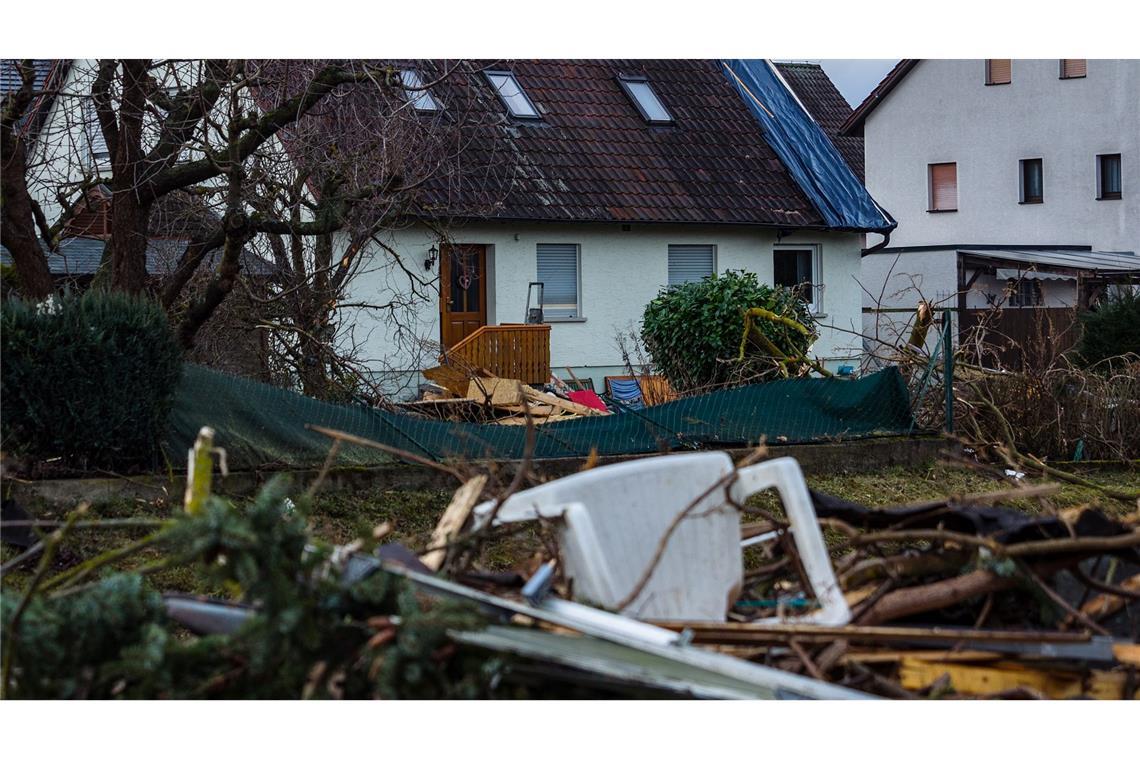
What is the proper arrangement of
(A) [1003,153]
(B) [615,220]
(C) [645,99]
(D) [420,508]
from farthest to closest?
1. (A) [1003,153]
2. (C) [645,99]
3. (B) [615,220]
4. (D) [420,508]

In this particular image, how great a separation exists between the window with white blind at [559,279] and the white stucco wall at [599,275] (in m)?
0.20

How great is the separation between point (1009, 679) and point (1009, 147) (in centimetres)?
2852

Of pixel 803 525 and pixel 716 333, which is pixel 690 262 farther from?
pixel 803 525

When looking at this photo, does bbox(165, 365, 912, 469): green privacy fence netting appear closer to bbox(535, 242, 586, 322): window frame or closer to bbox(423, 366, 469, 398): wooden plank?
bbox(423, 366, 469, 398): wooden plank

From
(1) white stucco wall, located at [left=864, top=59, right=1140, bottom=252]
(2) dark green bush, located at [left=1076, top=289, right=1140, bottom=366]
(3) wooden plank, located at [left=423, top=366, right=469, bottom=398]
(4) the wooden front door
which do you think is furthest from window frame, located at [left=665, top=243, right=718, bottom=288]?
(1) white stucco wall, located at [left=864, top=59, right=1140, bottom=252]

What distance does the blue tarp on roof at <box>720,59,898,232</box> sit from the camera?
23766 mm

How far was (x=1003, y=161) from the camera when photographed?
30547mm

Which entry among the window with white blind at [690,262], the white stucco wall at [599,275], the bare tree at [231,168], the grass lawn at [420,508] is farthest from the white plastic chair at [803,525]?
the window with white blind at [690,262]

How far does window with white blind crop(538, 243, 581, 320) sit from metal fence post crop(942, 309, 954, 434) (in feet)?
34.8

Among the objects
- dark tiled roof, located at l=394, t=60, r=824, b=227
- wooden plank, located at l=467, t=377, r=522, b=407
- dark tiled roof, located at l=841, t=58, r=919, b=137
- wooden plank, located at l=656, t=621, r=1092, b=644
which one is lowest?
wooden plank, located at l=656, t=621, r=1092, b=644

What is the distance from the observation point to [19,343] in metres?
8.45

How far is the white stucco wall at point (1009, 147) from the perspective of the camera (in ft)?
94.7

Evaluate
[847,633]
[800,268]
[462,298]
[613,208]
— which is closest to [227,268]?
[847,633]

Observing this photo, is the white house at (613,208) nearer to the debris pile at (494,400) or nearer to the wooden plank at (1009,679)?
the debris pile at (494,400)
